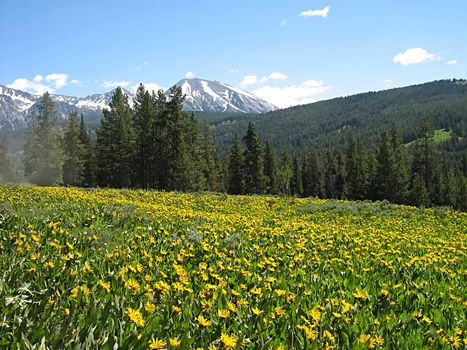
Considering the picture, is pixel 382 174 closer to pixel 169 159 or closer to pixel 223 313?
pixel 169 159

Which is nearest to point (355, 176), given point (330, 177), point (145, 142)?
point (330, 177)

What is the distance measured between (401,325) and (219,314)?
1.85 meters

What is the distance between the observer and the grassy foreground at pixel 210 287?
9.04ft

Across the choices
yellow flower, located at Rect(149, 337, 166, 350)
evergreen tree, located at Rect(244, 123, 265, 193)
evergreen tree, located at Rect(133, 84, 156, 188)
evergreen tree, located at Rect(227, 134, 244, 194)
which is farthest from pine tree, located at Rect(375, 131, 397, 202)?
yellow flower, located at Rect(149, 337, 166, 350)

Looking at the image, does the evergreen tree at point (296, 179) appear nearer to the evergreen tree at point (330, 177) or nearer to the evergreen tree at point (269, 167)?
the evergreen tree at point (330, 177)

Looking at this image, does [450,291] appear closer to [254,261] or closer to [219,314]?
[254,261]

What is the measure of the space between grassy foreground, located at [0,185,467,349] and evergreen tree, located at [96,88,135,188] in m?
37.8

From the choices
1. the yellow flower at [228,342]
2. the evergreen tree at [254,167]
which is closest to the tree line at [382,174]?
the evergreen tree at [254,167]

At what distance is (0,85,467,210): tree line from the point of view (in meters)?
40.0

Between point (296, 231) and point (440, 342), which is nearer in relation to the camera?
point (440, 342)

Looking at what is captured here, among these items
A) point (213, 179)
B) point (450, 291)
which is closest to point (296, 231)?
point (450, 291)

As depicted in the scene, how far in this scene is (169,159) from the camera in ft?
130

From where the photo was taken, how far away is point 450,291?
513 cm

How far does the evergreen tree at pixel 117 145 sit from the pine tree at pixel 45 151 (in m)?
5.62
